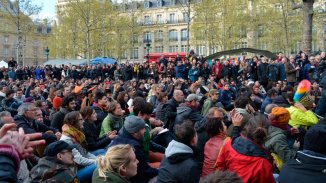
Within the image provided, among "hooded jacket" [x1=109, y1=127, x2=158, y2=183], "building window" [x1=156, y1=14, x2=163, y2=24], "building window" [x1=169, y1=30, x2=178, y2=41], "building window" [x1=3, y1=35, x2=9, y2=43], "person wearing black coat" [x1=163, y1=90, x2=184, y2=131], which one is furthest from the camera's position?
"building window" [x1=3, y1=35, x2=9, y2=43]

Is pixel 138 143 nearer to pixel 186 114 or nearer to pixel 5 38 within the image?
pixel 186 114

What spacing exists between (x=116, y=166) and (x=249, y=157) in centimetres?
145

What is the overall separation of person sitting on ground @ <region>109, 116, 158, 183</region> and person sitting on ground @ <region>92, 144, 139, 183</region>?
1.18m

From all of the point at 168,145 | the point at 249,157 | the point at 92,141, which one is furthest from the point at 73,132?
the point at 249,157

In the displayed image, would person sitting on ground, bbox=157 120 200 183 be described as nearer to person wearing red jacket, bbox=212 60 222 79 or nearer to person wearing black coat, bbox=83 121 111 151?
person wearing black coat, bbox=83 121 111 151

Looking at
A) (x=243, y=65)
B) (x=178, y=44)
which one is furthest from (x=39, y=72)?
(x=178, y=44)

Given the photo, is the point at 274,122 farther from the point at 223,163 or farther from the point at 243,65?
the point at 243,65

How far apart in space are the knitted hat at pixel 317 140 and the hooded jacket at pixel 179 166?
125 cm

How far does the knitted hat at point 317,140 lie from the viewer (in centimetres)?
347

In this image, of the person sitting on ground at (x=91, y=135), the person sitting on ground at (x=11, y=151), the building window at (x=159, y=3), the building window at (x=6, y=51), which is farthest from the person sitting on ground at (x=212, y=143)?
the building window at (x=6, y=51)

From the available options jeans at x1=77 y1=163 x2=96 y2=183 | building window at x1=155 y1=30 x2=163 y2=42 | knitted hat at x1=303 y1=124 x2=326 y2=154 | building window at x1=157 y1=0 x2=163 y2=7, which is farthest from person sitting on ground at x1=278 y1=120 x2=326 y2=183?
building window at x1=157 y1=0 x2=163 y2=7

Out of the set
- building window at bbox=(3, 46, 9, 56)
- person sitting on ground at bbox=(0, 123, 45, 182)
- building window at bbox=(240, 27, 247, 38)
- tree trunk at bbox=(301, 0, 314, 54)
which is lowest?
person sitting on ground at bbox=(0, 123, 45, 182)

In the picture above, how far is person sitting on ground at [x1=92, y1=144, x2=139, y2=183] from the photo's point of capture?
3703 millimetres

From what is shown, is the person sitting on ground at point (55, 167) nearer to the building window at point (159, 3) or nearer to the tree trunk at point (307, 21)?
the tree trunk at point (307, 21)
